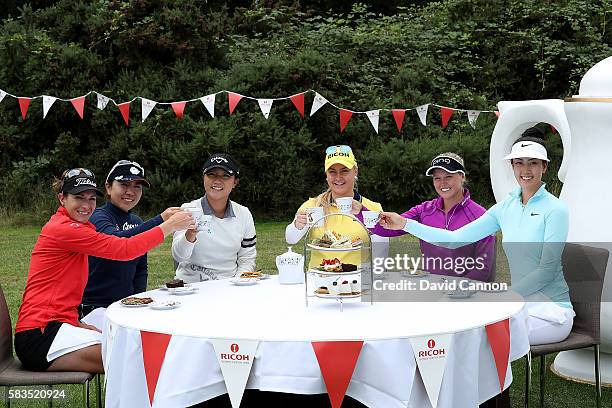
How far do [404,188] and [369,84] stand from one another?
275cm

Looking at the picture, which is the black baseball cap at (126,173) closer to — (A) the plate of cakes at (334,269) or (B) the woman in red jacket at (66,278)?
(B) the woman in red jacket at (66,278)

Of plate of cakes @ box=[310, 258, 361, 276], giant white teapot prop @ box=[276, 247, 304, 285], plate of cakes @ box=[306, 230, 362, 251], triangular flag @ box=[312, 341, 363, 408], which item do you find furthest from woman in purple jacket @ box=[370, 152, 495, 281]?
triangular flag @ box=[312, 341, 363, 408]

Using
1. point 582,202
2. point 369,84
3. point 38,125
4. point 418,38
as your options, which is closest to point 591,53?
point 418,38

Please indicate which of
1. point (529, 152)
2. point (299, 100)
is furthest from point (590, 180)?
point (299, 100)

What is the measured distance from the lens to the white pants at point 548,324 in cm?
408

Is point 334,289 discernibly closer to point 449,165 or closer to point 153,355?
point 153,355

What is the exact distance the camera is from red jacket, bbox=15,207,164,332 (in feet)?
12.5

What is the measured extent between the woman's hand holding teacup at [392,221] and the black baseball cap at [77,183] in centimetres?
155

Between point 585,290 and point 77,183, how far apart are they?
8.97 ft

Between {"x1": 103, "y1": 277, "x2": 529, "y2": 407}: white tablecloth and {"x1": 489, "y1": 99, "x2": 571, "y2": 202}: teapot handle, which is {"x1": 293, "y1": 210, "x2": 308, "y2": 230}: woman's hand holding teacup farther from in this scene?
{"x1": 489, "y1": 99, "x2": 571, "y2": 202}: teapot handle

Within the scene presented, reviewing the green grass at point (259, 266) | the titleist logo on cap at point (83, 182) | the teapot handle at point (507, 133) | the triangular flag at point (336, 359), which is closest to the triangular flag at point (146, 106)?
the green grass at point (259, 266)

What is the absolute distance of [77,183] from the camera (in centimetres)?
393

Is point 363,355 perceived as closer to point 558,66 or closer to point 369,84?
point 369,84

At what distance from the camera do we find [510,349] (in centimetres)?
336
